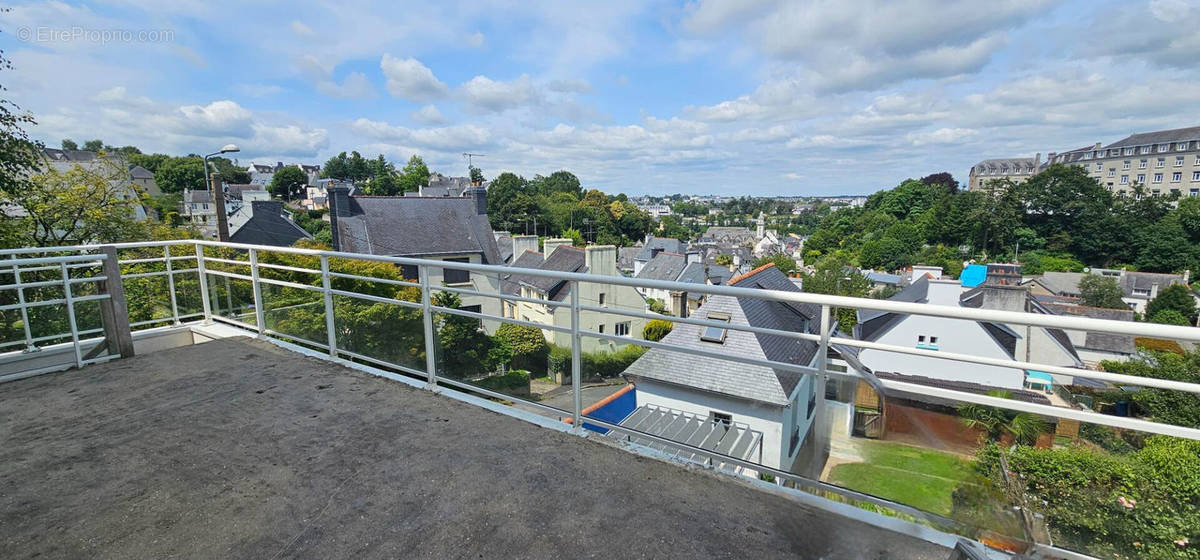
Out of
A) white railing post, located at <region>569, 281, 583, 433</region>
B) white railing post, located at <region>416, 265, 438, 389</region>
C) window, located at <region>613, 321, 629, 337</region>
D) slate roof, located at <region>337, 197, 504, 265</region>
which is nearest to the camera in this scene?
window, located at <region>613, 321, 629, 337</region>

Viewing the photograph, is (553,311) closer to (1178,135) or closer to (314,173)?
(1178,135)

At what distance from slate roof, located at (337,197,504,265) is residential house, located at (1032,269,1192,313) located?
47722 millimetres

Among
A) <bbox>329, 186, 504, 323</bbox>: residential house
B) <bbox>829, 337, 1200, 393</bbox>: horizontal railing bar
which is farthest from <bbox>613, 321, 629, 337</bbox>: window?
<bbox>329, 186, 504, 323</bbox>: residential house

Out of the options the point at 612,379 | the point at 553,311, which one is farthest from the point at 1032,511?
the point at 553,311

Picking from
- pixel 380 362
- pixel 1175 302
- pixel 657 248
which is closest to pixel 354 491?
pixel 380 362

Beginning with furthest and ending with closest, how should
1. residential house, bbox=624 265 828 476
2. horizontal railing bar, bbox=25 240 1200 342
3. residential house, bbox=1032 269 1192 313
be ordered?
residential house, bbox=1032 269 1192 313, residential house, bbox=624 265 828 476, horizontal railing bar, bbox=25 240 1200 342

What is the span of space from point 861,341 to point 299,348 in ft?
13.9

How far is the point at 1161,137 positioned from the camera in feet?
226

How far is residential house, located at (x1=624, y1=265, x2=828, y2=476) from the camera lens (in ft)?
6.98

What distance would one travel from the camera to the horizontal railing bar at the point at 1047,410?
148 cm

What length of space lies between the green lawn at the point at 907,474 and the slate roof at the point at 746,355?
1.30 feet

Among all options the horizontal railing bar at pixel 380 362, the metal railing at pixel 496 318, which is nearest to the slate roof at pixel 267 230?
the metal railing at pixel 496 318

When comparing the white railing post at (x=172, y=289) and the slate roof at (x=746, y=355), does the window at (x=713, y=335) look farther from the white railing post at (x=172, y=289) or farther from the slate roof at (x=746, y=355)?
the white railing post at (x=172, y=289)

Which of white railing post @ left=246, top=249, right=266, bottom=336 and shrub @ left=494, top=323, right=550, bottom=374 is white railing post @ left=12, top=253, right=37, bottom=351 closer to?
white railing post @ left=246, top=249, right=266, bottom=336
